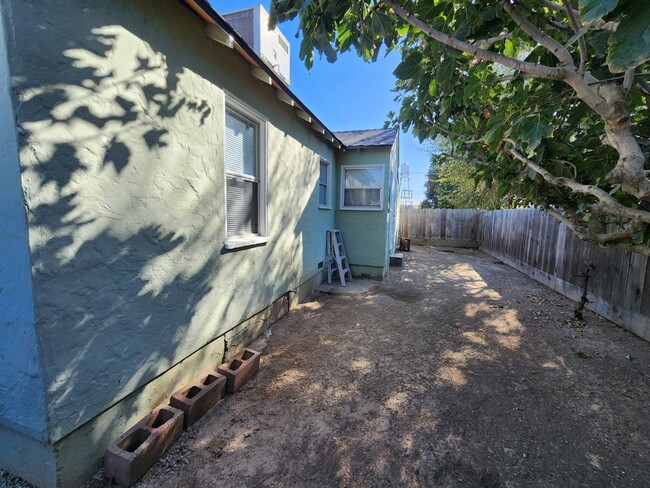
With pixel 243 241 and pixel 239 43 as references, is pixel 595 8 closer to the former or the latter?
pixel 239 43

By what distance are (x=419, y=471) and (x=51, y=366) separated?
2.50 meters

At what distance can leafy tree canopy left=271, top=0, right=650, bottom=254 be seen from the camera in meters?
1.70

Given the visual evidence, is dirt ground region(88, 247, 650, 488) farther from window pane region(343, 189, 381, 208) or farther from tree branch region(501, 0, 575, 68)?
window pane region(343, 189, 381, 208)

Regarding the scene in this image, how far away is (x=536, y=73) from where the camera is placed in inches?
73.4

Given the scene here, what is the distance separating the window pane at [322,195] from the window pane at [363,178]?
3.33ft

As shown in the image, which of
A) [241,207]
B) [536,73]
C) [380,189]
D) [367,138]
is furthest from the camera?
[367,138]

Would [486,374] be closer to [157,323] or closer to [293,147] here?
[157,323]

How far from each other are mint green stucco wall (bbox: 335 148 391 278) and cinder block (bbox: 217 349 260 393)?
501cm

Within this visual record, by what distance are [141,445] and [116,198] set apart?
1.74 meters

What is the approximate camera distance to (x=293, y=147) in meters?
4.92

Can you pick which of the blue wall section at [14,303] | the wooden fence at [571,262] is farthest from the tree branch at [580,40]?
the wooden fence at [571,262]

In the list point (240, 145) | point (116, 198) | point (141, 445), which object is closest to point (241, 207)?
point (240, 145)

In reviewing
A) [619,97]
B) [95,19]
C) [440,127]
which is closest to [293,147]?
[440,127]

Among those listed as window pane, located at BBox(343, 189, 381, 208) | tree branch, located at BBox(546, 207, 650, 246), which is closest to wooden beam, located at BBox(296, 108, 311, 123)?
window pane, located at BBox(343, 189, 381, 208)
